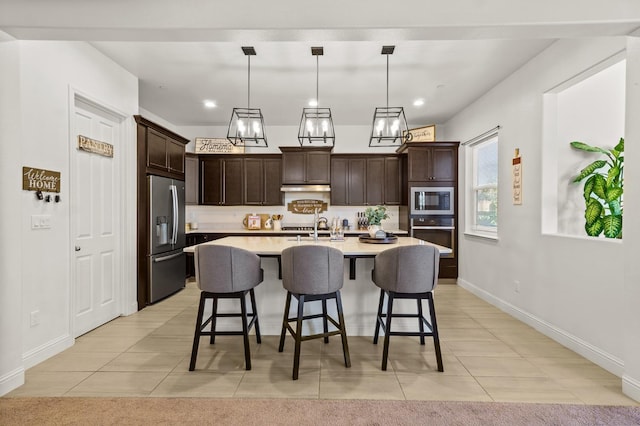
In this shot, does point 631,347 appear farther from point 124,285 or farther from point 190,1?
point 124,285

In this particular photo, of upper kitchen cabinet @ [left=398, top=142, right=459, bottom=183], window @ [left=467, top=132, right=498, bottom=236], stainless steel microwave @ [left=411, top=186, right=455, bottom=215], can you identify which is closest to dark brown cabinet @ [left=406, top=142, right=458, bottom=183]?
upper kitchen cabinet @ [left=398, top=142, right=459, bottom=183]

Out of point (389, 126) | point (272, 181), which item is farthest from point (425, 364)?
point (272, 181)

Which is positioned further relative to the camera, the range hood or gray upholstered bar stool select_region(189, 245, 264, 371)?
the range hood

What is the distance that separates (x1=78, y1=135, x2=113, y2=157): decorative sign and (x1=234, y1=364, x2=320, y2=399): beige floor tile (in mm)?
2747

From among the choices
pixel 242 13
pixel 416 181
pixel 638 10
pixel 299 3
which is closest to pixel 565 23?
pixel 638 10

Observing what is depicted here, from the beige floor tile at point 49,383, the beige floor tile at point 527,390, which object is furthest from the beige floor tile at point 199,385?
the beige floor tile at point 527,390

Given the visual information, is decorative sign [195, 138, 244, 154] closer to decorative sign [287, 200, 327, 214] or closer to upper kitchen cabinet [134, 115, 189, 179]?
upper kitchen cabinet [134, 115, 189, 179]

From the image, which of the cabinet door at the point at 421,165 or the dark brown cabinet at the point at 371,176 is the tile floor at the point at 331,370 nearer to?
the cabinet door at the point at 421,165

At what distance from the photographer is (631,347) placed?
2289mm

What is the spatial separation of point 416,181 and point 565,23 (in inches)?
144

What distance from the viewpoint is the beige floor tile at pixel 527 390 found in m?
2.28

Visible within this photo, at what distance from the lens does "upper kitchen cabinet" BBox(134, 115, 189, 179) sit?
4172mm

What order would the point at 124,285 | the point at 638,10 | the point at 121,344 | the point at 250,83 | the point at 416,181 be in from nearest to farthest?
the point at 638,10 < the point at 121,344 < the point at 124,285 < the point at 250,83 < the point at 416,181

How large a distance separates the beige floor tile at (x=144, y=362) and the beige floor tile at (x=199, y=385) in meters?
0.20
